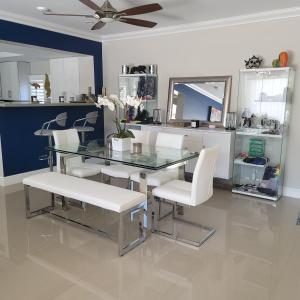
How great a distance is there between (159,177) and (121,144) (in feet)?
1.95

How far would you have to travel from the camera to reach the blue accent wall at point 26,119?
4.47m

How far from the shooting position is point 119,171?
3.79 meters

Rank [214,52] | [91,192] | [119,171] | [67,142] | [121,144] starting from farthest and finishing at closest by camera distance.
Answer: [214,52] < [67,142] < [119,171] < [121,144] < [91,192]

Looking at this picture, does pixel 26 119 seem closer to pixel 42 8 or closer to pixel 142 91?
pixel 42 8

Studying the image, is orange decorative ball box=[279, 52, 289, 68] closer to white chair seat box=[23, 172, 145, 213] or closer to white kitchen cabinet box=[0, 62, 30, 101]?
white chair seat box=[23, 172, 145, 213]

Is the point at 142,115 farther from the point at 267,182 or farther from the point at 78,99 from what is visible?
the point at 267,182

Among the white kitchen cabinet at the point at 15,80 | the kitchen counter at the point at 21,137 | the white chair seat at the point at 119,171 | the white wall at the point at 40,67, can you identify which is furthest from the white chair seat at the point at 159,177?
the white kitchen cabinet at the point at 15,80

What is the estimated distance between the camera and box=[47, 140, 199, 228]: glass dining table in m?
2.97

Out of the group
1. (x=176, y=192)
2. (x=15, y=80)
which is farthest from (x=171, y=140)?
(x=15, y=80)

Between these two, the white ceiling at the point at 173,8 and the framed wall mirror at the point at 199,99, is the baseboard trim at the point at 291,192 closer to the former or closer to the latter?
the framed wall mirror at the point at 199,99

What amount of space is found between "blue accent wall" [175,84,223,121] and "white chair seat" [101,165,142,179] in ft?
5.40

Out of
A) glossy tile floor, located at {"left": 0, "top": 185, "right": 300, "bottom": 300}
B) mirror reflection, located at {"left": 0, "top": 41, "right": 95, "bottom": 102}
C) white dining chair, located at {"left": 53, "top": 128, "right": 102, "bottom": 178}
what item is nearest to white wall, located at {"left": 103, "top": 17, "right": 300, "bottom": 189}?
mirror reflection, located at {"left": 0, "top": 41, "right": 95, "bottom": 102}

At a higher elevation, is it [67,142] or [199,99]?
[199,99]

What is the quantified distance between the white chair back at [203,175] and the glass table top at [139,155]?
1.17 ft
